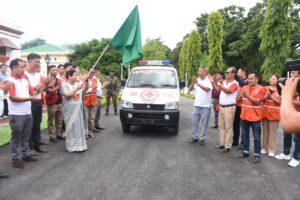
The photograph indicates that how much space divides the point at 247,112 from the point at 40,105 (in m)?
4.65

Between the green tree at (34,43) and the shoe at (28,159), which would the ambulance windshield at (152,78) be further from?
the green tree at (34,43)

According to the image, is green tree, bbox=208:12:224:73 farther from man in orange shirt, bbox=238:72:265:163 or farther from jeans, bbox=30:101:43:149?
jeans, bbox=30:101:43:149

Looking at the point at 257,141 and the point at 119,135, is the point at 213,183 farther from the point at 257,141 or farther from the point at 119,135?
the point at 119,135

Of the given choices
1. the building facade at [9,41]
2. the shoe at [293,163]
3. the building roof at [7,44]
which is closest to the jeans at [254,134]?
the shoe at [293,163]

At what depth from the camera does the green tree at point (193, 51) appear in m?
41.0

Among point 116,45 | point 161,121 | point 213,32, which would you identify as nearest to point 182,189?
point 161,121

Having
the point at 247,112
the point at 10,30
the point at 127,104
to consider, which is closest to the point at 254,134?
the point at 247,112

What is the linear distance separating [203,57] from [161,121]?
36.6 meters

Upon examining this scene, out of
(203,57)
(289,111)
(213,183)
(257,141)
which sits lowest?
(213,183)

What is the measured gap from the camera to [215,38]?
3044 cm

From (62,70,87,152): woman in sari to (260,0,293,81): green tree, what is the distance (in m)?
16.1

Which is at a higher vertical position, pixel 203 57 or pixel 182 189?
pixel 203 57

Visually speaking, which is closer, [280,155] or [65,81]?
[280,155]

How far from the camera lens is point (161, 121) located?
8.17m
